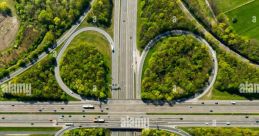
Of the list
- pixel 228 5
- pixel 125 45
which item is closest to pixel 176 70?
pixel 125 45

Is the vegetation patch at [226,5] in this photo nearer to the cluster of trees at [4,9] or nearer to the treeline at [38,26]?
the treeline at [38,26]

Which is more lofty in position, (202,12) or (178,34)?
(202,12)

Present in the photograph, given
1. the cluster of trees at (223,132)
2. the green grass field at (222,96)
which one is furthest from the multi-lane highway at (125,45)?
the green grass field at (222,96)

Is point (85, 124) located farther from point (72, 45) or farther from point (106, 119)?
point (72, 45)

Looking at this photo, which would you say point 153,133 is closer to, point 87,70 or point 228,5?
point 87,70

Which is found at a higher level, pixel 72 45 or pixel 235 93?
pixel 72 45

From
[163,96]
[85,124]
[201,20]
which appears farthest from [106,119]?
[201,20]

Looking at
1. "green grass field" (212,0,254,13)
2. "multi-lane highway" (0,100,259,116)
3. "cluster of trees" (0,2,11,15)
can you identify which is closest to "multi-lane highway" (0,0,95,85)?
"multi-lane highway" (0,100,259,116)
